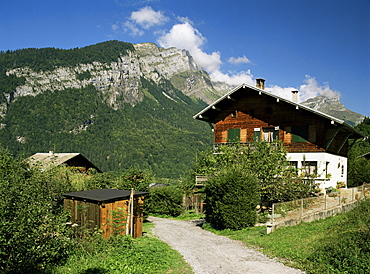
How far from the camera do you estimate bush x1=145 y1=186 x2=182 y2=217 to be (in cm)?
2862

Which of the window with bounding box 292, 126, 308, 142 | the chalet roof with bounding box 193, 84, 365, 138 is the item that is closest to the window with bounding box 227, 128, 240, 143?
the chalet roof with bounding box 193, 84, 365, 138

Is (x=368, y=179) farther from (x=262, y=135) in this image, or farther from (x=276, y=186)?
(x=276, y=186)

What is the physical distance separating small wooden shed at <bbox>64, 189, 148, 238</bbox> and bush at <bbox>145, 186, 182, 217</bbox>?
14599mm

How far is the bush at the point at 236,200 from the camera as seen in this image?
54.1 feet

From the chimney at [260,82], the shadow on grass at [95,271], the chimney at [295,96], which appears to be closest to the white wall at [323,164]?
the chimney at [295,96]

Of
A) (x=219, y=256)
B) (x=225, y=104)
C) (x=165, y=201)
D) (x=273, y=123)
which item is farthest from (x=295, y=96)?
(x=219, y=256)

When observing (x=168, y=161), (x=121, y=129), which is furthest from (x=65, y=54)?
(x=168, y=161)

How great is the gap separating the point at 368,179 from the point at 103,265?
31743 mm

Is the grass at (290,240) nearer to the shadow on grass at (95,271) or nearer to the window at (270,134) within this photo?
the shadow on grass at (95,271)

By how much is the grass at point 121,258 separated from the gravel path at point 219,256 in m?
0.55

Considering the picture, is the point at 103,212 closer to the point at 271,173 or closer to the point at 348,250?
the point at 348,250

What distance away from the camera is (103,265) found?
9.59 m

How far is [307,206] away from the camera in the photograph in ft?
54.3

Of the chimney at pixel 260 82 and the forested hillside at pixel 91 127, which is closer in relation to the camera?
the chimney at pixel 260 82
